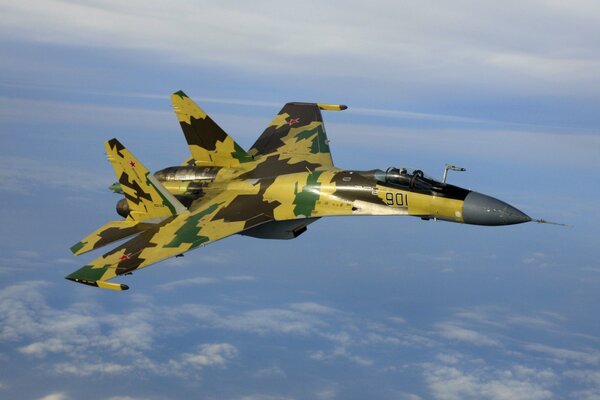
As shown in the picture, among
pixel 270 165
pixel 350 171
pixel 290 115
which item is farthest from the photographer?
pixel 290 115

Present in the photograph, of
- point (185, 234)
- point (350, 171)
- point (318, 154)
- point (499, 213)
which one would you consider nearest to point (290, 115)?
point (318, 154)

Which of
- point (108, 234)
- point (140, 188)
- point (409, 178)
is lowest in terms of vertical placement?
point (108, 234)

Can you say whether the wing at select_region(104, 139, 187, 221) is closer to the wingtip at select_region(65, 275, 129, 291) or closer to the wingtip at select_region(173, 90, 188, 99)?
the wingtip at select_region(65, 275, 129, 291)

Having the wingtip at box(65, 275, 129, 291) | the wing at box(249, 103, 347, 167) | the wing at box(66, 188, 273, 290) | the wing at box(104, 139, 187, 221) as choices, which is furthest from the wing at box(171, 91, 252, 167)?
the wingtip at box(65, 275, 129, 291)

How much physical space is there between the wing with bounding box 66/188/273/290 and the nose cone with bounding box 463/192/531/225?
23.8 ft

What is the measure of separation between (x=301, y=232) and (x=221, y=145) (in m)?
6.53

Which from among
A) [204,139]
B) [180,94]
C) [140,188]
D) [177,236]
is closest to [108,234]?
[140,188]

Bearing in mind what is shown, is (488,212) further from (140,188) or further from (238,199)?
(140,188)

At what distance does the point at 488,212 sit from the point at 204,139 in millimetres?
13697

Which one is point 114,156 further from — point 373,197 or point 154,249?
point 373,197

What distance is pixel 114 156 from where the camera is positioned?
30.0 meters

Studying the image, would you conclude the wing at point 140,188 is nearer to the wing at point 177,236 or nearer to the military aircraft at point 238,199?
the military aircraft at point 238,199

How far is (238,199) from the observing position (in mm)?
30438

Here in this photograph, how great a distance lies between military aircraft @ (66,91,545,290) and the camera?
1070 inches
